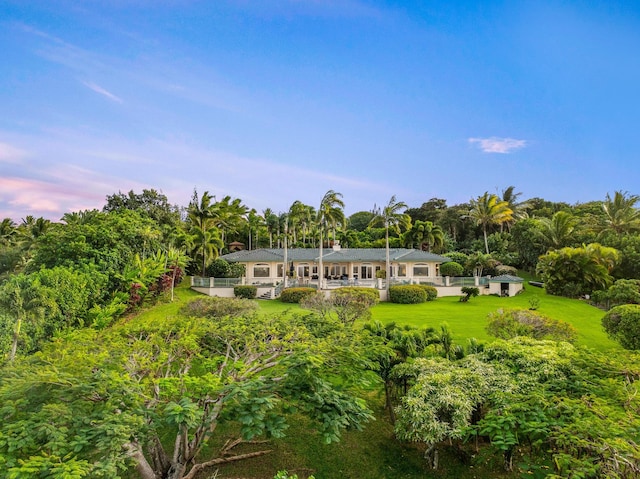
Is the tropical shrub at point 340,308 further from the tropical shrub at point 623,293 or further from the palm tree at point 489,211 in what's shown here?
the palm tree at point 489,211

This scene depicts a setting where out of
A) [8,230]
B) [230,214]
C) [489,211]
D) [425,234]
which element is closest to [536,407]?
[425,234]

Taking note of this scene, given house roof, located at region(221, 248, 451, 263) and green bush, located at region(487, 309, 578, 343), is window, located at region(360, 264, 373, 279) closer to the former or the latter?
house roof, located at region(221, 248, 451, 263)

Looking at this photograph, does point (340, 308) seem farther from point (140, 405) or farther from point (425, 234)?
point (425, 234)

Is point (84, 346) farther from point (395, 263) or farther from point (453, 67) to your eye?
point (395, 263)

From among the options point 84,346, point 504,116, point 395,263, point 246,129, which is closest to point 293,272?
point 395,263

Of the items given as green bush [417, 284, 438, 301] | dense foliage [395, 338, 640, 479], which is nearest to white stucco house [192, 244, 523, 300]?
green bush [417, 284, 438, 301]

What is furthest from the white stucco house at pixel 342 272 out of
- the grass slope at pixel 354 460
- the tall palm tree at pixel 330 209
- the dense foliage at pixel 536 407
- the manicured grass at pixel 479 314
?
the dense foliage at pixel 536 407

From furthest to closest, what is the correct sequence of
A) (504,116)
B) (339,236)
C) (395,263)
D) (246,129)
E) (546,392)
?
(339,236)
(395,263)
(504,116)
(246,129)
(546,392)
